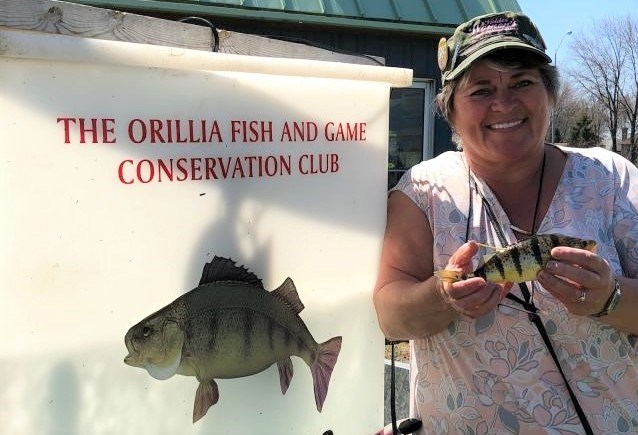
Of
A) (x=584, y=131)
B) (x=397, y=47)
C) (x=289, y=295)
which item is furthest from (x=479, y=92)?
(x=584, y=131)

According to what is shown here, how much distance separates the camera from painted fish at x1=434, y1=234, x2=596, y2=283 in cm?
155

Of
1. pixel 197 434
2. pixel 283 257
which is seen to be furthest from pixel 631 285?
pixel 197 434

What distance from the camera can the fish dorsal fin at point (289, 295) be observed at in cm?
165

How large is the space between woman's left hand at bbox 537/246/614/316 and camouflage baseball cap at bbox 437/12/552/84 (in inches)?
25.1

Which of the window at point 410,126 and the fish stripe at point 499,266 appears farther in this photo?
the window at point 410,126

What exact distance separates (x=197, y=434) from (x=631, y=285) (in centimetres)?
119

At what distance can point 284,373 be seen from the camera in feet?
5.54

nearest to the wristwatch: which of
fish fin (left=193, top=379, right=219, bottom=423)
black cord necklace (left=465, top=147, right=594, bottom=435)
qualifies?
black cord necklace (left=465, top=147, right=594, bottom=435)

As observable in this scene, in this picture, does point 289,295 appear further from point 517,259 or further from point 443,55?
point 443,55

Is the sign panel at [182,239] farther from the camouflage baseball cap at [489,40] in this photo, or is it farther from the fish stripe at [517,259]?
the fish stripe at [517,259]

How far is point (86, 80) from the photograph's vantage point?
1.31 meters

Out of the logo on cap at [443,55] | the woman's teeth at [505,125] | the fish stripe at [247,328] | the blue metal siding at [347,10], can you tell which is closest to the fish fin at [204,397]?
the fish stripe at [247,328]

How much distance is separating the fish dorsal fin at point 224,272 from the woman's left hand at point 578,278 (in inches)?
28.5

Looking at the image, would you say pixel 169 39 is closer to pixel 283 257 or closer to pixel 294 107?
pixel 294 107
